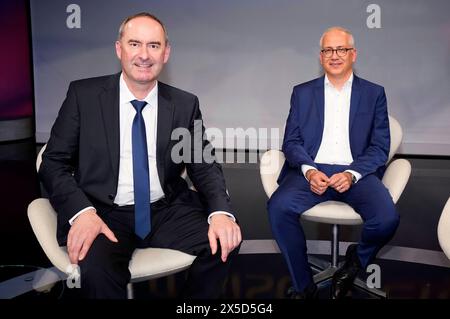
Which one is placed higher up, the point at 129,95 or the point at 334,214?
the point at 129,95

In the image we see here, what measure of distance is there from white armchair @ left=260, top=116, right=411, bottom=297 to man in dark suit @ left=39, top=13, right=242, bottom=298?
618 millimetres

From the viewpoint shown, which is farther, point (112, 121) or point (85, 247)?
point (112, 121)

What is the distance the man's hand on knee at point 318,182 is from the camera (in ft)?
8.17

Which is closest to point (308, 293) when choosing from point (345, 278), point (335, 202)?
point (345, 278)

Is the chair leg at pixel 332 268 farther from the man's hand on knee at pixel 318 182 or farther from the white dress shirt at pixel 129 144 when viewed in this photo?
the white dress shirt at pixel 129 144

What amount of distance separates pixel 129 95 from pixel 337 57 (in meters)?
1.23

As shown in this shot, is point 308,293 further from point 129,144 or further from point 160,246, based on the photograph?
point 129,144

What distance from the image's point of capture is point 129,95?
2092mm

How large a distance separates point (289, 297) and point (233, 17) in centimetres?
424

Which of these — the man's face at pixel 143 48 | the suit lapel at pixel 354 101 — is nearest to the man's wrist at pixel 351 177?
the suit lapel at pixel 354 101

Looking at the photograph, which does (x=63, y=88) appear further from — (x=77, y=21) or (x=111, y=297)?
(x=111, y=297)

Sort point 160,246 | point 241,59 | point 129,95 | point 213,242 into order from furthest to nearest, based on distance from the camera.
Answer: point 241,59 < point 129,95 < point 160,246 < point 213,242

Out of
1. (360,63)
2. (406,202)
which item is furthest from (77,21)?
(406,202)

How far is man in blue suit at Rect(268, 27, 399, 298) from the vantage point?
245 centimetres
